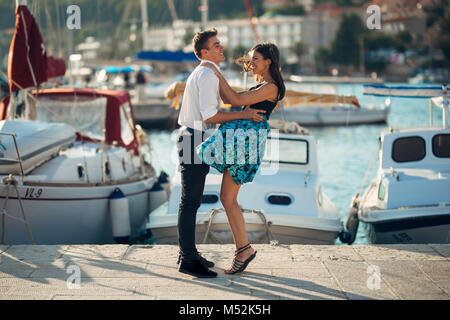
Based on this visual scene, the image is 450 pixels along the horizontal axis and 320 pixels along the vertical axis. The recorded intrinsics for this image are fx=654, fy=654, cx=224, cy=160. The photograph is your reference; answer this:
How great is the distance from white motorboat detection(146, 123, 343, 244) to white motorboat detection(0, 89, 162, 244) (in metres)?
1.19

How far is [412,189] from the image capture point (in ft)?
32.7

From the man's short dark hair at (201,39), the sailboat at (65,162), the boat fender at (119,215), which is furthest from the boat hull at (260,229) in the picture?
the man's short dark hair at (201,39)

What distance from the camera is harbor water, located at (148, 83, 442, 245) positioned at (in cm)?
1964

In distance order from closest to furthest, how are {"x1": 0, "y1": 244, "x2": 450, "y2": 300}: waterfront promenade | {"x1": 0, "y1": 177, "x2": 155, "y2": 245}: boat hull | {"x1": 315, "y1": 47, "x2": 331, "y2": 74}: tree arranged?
1. {"x1": 0, "y1": 244, "x2": 450, "y2": 300}: waterfront promenade
2. {"x1": 0, "y1": 177, "x2": 155, "y2": 245}: boat hull
3. {"x1": 315, "y1": 47, "x2": 331, "y2": 74}: tree

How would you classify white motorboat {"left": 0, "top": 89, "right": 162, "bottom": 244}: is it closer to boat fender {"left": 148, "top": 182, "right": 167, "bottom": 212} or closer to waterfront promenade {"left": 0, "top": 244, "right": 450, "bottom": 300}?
boat fender {"left": 148, "top": 182, "right": 167, "bottom": 212}

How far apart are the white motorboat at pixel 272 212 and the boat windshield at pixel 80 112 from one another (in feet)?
11.2

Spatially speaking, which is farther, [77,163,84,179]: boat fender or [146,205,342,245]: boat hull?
[77,163,84,179]: boat fender

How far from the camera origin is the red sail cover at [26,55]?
38.2 ft

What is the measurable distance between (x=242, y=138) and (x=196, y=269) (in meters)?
1.21

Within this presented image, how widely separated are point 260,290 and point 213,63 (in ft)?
6.26

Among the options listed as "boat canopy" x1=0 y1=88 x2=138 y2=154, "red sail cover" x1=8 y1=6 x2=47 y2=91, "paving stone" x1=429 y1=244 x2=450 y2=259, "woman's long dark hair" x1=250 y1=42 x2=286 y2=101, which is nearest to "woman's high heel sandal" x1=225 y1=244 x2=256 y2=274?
"woman's long dark hair" x1=250 y1=42 x2=286 y2=101

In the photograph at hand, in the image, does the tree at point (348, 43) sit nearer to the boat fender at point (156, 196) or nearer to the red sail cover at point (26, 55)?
the boat fender at point (156, 196)

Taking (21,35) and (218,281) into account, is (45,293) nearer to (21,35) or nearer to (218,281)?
(218,281)

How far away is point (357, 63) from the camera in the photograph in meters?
129
